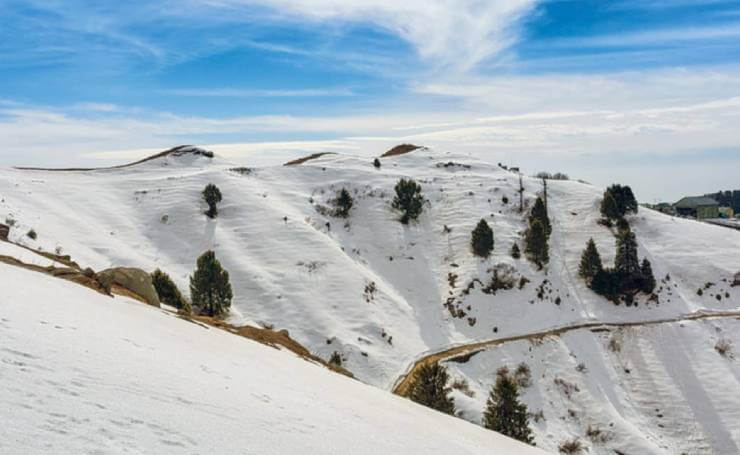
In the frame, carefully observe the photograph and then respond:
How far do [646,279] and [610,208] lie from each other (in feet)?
48.4

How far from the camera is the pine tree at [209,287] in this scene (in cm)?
3591

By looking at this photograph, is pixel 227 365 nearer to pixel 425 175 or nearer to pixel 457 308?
pixel 457 308

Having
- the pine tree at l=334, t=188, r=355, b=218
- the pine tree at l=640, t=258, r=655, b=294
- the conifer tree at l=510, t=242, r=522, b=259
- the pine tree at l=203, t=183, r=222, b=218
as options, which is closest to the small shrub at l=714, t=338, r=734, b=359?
the pine tree at l=640, t=258, r=655, b=294

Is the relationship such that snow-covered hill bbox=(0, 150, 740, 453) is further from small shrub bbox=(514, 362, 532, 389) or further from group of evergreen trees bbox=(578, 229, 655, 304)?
group of evergreen trees bbox=(578, 229, 655, 304)

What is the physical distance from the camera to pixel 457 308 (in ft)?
158

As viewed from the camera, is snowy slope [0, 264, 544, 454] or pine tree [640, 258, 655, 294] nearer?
snowy slope [0, 264, 544, 454]

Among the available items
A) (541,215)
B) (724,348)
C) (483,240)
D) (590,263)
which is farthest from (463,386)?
(541,215)

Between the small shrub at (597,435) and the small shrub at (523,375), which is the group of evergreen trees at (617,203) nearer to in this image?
the small shrub at (523,375)

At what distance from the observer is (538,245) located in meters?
54.2

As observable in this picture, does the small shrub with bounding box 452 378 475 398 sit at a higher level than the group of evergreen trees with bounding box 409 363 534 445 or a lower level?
lower

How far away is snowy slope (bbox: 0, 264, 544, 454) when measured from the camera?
18.4 ft

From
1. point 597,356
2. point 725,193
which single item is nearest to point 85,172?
point 597,356

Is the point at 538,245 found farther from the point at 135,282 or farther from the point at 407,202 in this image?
the point at 135,282

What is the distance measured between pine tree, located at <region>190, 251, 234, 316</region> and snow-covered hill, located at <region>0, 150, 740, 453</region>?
11.2 feet
